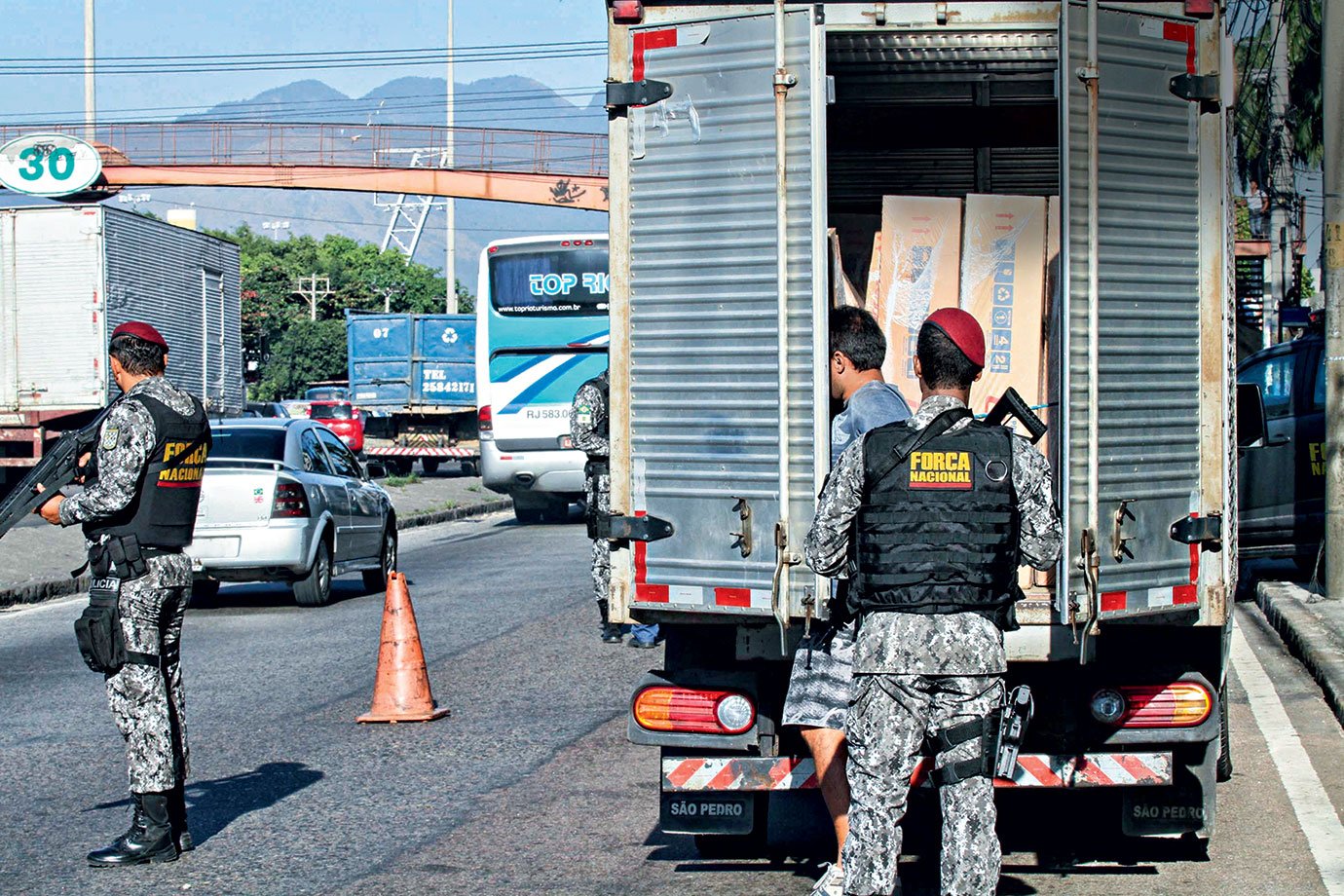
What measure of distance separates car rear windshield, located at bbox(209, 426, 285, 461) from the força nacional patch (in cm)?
1075

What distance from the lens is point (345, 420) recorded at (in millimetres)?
38438

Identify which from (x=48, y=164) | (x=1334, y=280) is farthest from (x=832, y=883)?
(x=48, y=164)

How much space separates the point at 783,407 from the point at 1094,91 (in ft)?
4.54

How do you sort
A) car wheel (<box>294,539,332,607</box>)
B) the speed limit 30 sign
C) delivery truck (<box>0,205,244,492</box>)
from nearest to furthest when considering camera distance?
car wheel (<box>294,539,332,607</box>), delivery truck (<box>0,205,244,492</box>), the speed limit 30 sign

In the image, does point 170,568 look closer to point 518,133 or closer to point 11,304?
point 11,304

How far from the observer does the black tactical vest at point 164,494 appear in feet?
21.4

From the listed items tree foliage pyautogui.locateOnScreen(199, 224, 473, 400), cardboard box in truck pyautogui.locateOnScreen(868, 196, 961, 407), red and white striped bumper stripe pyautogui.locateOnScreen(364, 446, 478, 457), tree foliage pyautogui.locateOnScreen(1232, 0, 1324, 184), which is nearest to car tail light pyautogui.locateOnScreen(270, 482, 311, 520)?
cardboard box in truck pyautogui.locateOnScreen(868, 196, 961, 407)

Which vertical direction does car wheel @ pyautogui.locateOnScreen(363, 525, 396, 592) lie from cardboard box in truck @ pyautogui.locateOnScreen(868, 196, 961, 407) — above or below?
below

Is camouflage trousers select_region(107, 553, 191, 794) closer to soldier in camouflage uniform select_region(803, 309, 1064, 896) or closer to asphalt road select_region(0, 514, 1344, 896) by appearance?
asphalt road select_region(0, 514, 1344, 896)

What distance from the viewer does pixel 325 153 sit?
154 ft

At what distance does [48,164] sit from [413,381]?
8.25 metres

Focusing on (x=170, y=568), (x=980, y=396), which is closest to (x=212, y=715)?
(x=170, y=568)

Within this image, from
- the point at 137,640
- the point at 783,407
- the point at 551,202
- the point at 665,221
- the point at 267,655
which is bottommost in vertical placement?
the point at 267,655

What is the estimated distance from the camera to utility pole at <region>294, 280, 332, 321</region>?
283ft
